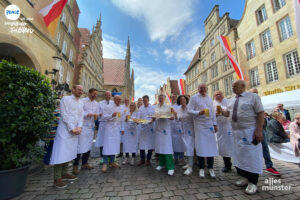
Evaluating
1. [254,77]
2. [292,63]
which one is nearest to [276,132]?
[292,63]

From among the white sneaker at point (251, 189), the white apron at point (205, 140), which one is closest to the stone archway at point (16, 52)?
the white apron at point (205, 140)

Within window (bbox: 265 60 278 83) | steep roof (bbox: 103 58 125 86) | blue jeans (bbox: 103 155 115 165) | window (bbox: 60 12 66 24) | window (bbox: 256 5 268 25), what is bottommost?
blue jeans (bbox: 103 155 115 165)

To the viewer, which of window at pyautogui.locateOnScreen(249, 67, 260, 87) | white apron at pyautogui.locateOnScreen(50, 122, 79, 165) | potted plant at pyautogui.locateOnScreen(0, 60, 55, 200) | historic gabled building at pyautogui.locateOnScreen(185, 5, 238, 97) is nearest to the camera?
potted plant at pyautogui.locateOnScreen(0, 60, 55, 200)

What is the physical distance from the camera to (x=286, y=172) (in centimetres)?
356

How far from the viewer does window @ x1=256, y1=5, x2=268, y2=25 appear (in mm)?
12776

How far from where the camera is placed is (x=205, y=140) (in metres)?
3.29

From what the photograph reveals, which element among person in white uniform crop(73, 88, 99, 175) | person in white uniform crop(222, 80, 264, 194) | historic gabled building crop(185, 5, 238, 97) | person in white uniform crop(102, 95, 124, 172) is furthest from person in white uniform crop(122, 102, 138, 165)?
historic gabled building crop(185, 5, 238, 97)

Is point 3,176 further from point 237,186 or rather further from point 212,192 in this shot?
point 237,186

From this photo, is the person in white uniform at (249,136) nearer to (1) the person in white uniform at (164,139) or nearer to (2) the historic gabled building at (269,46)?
(1) the person in white uniform at (164,139)

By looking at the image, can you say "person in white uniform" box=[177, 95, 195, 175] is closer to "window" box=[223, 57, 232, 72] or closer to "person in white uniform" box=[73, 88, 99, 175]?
"person in white uniform" box=[73, 88, 99, 175]

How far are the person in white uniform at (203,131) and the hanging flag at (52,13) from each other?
7.61 m

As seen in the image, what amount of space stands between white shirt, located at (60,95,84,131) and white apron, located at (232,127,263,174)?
366cm

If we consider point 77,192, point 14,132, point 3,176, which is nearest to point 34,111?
point 14,132

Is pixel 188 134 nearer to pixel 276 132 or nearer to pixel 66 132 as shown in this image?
pixel 66 132
